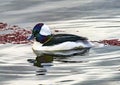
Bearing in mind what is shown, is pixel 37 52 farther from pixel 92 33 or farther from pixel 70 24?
pixel 70 24

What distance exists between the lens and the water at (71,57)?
46.3 ft

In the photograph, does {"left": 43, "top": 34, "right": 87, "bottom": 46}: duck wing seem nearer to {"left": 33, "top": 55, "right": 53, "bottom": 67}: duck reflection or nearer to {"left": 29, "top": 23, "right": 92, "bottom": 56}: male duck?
{"left": 29, "top": 23, "right": 92, "bottom": 56}: male duck

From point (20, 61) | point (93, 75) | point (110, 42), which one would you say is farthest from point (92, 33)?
point (93, 75)

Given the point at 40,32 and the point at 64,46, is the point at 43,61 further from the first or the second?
the point at 40,32

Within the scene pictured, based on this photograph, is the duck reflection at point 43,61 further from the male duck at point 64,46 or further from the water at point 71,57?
the male duck at point 64,46

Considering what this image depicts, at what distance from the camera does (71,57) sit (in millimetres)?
17422

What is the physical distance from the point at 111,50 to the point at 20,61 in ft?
10.8

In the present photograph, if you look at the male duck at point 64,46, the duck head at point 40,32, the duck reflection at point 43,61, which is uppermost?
the duck head at point 40,32

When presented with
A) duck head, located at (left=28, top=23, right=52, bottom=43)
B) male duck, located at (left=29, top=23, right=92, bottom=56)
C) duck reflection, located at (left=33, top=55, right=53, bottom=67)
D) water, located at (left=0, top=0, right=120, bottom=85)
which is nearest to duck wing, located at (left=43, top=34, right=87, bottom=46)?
male duck, located at (left=29, top=23, right=92, bottom=56)

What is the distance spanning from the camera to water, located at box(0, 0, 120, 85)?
14.1 meters

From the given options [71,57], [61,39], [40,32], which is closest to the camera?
[71,57]

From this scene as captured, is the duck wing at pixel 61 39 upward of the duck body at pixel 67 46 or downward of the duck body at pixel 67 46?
upward

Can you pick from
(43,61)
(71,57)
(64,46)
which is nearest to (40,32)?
(64,46)

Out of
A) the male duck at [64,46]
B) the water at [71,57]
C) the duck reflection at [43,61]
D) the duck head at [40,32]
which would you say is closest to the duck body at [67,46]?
the male duck at [64,46]
